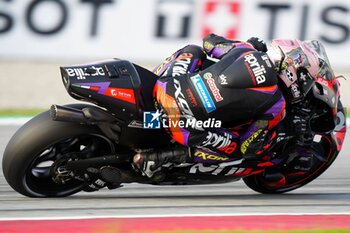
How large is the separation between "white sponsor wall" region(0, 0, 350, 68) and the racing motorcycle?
20.4 ft

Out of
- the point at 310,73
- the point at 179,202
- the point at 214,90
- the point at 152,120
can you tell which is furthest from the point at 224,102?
the point at 179,202

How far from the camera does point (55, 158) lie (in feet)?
19.2

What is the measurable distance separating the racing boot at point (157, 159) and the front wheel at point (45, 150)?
0.73ft

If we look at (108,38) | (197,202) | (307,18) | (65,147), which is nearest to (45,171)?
(65,147)

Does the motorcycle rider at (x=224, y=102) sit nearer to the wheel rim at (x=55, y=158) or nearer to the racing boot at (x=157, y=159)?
the racing boot at (x=157, y=159)

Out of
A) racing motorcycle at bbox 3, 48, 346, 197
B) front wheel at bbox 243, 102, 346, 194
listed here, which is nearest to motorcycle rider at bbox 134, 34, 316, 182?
racing motorcycle at bbox 3, 48, 346, 197

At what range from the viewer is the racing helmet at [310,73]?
237 inches

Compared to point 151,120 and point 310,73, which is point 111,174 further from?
point 310,73

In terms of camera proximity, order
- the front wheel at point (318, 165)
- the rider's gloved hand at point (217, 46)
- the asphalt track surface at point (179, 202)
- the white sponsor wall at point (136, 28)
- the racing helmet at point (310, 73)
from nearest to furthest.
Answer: the asphalt track surface at point (179, 202) → the racing helmet at point (310, 73) → the rider's gloved hand at point (217, 46) → the front wheel at point (318, 165) → the white sponsor wall at point (136, 28)

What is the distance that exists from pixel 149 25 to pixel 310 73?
6.47m

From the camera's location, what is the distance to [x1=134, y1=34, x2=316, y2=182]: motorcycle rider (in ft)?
19.0

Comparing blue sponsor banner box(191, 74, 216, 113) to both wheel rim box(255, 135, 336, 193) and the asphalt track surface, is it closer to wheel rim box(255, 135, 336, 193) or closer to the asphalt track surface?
the asphalt track surface

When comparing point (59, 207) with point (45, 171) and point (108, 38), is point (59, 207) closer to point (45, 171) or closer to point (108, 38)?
point (45, 171)

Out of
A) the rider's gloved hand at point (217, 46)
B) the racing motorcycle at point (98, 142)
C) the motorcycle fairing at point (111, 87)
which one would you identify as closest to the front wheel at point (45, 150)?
the racing motorcycle at point (98, 142)
